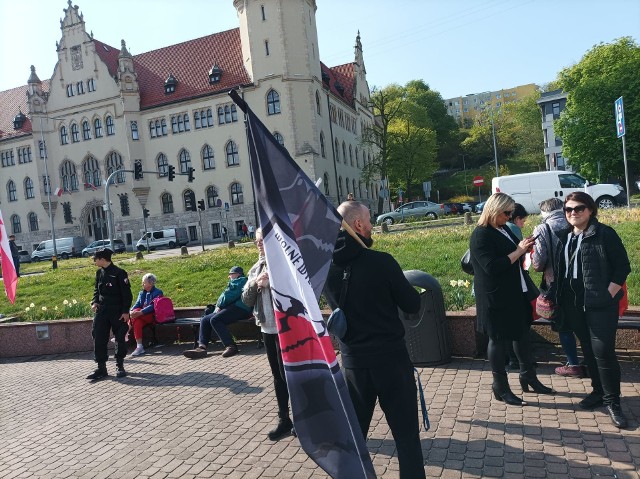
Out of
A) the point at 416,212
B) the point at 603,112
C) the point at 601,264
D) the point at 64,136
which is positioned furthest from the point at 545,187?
the point at 64,136

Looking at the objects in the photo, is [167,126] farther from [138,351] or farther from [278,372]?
[278,372]

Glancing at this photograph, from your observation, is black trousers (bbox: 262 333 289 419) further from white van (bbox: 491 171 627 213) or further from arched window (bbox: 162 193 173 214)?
arched window (bbox: 162 193 173 214)

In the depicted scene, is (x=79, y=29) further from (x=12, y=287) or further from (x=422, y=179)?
(x=12, y=287)

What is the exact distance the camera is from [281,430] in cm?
560

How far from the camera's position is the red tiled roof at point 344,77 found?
65.9 m

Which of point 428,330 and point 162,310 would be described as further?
point 162,310

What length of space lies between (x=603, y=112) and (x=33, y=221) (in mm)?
54819

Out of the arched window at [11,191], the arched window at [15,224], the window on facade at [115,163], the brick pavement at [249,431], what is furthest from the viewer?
the arched window at [11,191]

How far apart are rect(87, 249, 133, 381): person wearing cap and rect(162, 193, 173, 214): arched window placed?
48.0m

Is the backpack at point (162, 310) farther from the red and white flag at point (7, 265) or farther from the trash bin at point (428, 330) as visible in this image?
the trash bin at point (428, 330)

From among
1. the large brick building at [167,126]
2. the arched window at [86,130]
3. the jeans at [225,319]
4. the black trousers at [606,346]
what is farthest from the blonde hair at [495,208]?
the arched window at [86,130]

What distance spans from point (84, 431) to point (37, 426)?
2.69 feet

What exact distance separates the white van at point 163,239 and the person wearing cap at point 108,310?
42.3 metres

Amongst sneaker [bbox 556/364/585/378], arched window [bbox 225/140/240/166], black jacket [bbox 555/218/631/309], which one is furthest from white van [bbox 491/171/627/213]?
arched window [bbox 225/140/240/166]
